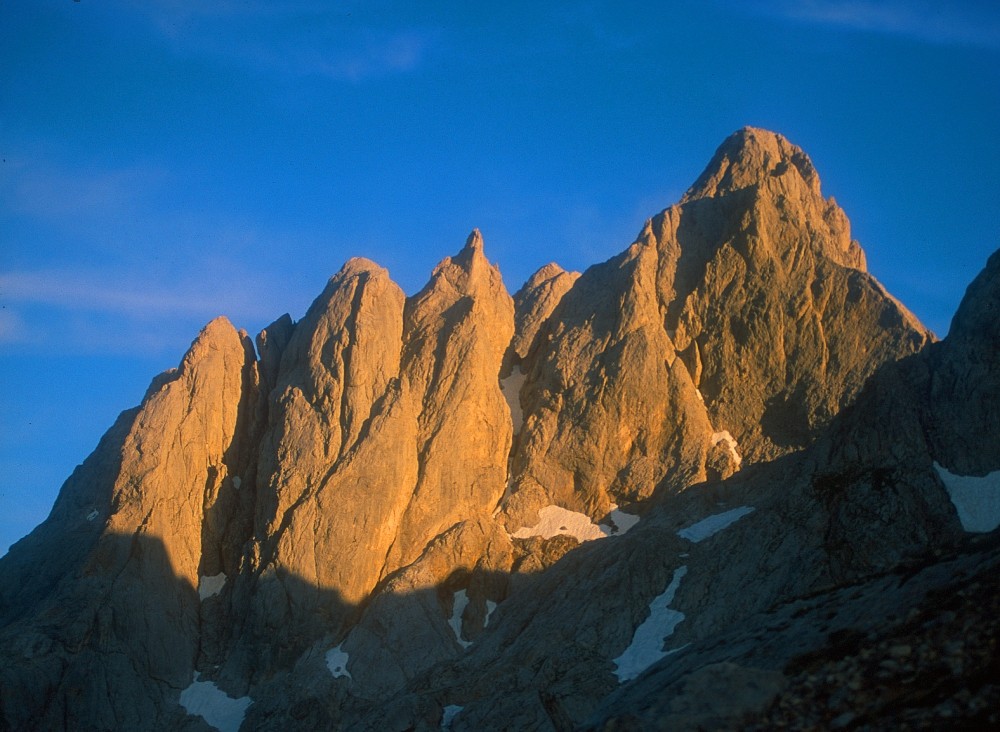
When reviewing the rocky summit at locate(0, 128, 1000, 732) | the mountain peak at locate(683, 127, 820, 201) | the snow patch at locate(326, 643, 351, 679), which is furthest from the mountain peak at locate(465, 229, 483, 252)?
the snow patch at locate(326, 643, 351, 679)

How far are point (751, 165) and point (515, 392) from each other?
27.8 m

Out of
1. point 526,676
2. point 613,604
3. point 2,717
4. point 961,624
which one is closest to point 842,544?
point 613,604

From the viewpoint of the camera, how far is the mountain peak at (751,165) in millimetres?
80875

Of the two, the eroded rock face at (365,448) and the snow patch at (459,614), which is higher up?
the eroded rock face at (365,448)

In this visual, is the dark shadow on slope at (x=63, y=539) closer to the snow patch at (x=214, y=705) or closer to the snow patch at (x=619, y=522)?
the snow patch at (x=214, y=705)

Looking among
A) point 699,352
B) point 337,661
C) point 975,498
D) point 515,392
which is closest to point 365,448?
point 337,661

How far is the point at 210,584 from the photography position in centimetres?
6275

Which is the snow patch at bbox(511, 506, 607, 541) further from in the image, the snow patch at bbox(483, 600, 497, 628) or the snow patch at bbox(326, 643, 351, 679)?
the snow patch at bbox(326, 643, 351, 679)

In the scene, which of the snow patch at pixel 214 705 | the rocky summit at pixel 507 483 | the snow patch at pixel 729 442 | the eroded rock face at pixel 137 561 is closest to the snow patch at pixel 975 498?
the rocky summit at pixel 507 483

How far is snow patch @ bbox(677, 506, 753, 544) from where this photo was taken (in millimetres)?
52344

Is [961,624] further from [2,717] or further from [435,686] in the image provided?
[2,717]

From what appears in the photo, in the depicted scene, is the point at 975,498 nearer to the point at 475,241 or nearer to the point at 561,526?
the point at 561,526

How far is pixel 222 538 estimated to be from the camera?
64.2 meters

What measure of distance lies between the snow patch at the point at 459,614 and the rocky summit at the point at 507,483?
16 centimetres
